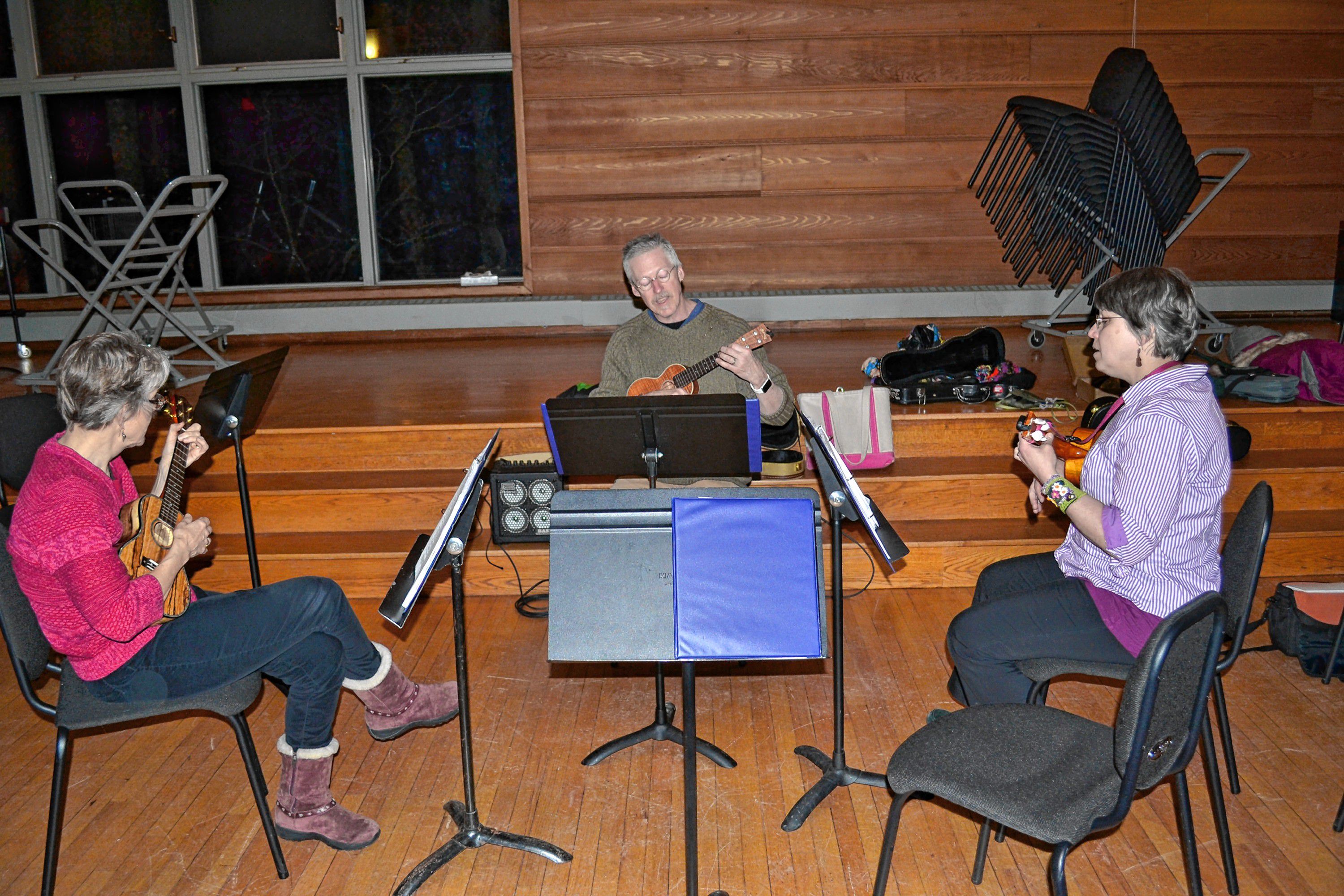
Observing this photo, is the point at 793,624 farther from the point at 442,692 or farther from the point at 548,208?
the point at 548,208

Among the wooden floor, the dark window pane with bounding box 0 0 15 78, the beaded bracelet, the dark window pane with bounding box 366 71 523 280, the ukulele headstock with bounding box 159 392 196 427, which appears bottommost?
the wooden floor

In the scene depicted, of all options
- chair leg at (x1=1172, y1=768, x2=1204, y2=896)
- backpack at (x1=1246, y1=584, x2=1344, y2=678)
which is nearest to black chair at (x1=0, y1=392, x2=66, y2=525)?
chair leg at (x1=1172, y1=768, x2=1204, y2=896)

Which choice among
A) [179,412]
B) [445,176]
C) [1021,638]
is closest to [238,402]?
[179,412]

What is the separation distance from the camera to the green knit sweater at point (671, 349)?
3541 millimetres

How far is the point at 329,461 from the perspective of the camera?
4.57m

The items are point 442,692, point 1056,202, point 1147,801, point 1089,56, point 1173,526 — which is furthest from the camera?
point 1089,56

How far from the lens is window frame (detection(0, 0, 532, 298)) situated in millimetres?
6734

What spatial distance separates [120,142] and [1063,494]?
6759 mm

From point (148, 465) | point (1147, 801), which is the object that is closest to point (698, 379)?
point (1147, 801)

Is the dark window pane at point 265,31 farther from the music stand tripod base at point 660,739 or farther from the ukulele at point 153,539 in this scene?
the music stand tripod base at point 660,739

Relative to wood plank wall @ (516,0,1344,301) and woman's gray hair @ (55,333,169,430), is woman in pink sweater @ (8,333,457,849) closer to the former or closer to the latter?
woman's gray hair @ (55,333,169,430)

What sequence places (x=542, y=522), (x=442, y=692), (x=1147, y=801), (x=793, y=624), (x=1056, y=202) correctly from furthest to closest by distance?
(x=1056, y=202) → (x=542, y=522) → (x=442, y=692) → (x=1147, y=801) → (x=793, y=624)

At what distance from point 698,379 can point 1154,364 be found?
58.5 inches

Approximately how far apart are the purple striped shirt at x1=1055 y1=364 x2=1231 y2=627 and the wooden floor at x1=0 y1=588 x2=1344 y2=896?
67 centimetres
